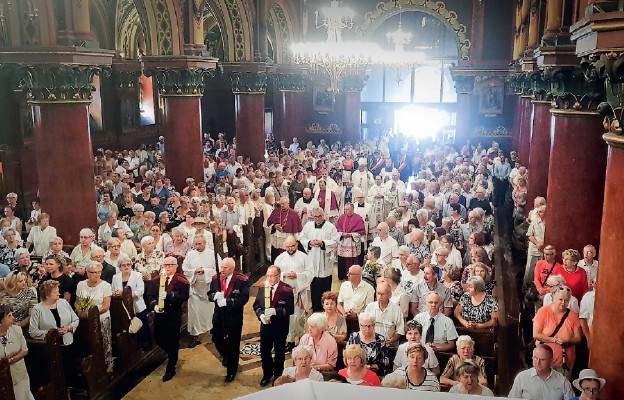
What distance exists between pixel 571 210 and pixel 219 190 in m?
9.45

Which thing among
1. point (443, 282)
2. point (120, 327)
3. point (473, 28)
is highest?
point (473, 28)

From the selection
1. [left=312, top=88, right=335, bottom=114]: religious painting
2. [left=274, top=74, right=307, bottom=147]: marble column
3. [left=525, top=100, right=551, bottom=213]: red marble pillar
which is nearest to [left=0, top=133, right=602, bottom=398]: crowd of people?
[left=525, top=100, right=551, bottom=213]: red marble pillar

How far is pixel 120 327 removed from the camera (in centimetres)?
903

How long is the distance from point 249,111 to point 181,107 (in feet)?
16.7

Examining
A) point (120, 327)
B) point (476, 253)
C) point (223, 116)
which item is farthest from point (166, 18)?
point (223, 116)

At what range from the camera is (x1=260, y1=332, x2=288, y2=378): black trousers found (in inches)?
346

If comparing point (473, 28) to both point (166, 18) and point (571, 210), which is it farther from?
point (571, 210)

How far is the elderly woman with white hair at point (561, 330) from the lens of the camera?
7.20 m

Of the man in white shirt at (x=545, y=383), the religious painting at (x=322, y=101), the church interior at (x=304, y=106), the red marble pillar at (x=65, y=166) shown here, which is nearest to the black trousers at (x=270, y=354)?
the church interior at (x=304, y=106)

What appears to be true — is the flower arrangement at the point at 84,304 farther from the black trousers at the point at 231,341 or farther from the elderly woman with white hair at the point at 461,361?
the elderly woman with white hair at the point at 461,361

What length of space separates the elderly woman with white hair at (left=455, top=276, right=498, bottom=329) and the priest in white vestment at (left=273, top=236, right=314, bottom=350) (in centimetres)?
252

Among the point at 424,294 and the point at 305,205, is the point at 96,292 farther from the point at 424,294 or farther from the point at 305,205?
the point at 305,205

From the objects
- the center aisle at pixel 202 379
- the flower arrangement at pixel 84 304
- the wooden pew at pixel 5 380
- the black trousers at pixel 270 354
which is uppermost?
the flower arrangement at pixel 84 304

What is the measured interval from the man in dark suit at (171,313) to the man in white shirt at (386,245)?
3368 mm
